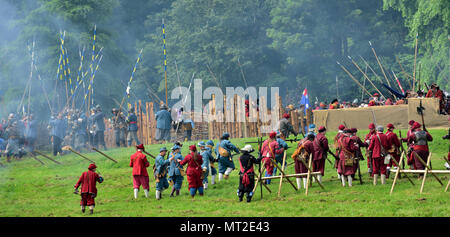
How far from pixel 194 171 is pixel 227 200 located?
130 cm

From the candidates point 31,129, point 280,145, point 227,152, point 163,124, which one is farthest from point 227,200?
point 31,129

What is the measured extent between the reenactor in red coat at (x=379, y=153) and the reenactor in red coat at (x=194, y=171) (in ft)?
15.8

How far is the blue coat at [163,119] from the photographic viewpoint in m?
30.1

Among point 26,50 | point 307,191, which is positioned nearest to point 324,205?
point 307,191

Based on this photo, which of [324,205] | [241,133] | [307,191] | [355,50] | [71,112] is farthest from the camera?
[355,50]

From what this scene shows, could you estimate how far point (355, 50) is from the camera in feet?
172

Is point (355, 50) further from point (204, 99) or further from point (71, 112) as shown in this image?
point (71, 112)

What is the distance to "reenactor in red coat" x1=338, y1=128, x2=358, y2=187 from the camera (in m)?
19.3

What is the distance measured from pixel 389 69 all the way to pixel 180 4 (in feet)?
60.2

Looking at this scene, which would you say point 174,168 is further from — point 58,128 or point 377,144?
point 58,128

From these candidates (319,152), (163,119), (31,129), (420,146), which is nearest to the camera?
(420,146)

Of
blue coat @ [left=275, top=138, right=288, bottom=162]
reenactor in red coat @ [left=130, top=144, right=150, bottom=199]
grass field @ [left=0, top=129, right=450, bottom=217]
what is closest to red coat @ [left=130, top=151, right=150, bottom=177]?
reenactor in red coat @ [left=130, top=144, right=150, bottom=199]

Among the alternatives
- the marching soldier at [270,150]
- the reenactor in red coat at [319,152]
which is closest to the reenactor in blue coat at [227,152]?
the marching soldier at [270,150]

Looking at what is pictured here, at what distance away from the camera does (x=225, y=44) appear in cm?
5469
